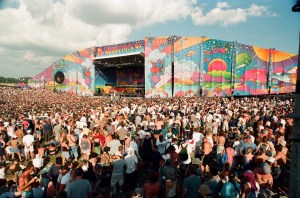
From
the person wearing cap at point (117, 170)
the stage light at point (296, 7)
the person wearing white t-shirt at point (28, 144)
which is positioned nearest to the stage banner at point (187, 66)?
the person wearing white t-shirt at point (28, 144)

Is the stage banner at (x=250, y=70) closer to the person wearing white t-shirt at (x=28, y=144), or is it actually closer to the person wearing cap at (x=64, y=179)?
the person wearing white t-shirt at (x=28, y=144)

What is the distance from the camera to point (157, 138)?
8.34m

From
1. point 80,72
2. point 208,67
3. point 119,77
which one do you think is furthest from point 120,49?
point 208,67

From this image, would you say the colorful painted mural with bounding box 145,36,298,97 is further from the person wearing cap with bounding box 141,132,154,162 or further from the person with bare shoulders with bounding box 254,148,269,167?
the person with bare shoulders with bounding box 254,148,269,167

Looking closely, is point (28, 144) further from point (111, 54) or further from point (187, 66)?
point (111, 54)

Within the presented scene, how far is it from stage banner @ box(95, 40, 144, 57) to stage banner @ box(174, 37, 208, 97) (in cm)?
630

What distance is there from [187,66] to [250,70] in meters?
9.91

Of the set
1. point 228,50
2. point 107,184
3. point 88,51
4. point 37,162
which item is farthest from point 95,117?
point 88,51

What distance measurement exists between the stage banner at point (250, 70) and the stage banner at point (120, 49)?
14.3 metres

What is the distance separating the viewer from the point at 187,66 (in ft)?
107

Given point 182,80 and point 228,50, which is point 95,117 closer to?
point 182,80

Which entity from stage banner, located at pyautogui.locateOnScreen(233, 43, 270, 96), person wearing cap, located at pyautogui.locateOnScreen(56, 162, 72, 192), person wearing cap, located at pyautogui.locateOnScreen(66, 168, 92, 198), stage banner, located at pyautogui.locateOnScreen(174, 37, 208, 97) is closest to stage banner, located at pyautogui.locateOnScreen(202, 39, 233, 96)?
stage banner, located at pyautogui.locateOnScreen(174, 37, 208, 97)

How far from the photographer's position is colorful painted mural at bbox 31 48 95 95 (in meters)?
43.8

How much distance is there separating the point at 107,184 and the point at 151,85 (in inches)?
1125
